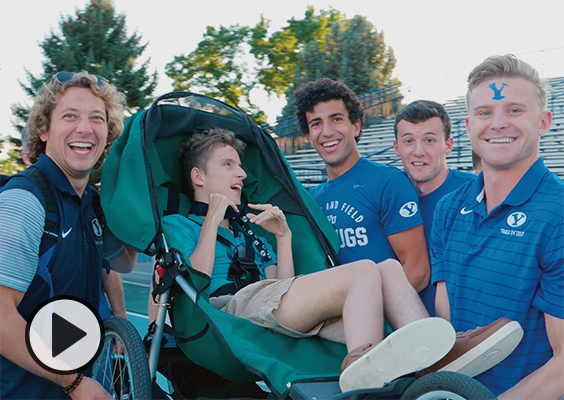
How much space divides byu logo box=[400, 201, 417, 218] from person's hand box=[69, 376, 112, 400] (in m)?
2.14

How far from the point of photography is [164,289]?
2.76 metres

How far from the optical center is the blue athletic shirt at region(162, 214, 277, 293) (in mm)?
3162

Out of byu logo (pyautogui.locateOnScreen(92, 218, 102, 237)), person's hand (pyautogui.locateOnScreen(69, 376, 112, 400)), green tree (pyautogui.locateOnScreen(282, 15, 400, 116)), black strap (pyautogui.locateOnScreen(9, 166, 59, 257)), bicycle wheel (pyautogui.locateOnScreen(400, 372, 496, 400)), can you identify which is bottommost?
person's hand (pyautogui.locateOnScreen(69, 376, 112, 400))

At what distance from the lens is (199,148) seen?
12.2 feet

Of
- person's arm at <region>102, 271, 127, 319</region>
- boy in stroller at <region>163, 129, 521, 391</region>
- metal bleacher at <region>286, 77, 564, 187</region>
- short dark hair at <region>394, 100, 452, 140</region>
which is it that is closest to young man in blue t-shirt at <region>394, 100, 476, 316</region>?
short dark hair at <region>394, 100, 452, 140</region>

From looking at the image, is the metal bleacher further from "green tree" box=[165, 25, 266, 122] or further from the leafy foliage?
"green tree" box=[165, 25, 266, 122]

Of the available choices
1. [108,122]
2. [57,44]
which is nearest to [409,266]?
[108,122]

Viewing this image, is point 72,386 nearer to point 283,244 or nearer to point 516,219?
point 283,244

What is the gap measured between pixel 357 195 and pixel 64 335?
2.08 m

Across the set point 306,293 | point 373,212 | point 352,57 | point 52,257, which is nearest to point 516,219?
point 306,293

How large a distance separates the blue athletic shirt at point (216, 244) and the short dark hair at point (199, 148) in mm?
367

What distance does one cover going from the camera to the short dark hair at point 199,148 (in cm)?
370

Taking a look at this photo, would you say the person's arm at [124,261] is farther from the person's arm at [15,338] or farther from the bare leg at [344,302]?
the bare leg at [344,302]

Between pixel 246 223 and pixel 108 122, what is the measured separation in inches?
45.8
